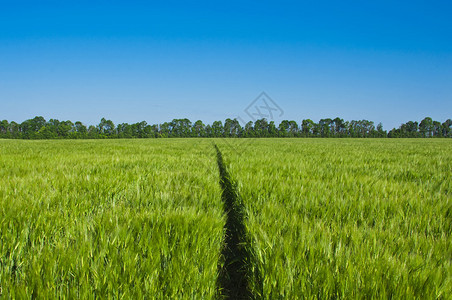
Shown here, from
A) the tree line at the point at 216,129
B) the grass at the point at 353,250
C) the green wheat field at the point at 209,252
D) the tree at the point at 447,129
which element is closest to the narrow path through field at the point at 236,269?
the green wheat field at the point at 209,252

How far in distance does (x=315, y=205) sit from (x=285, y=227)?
63 cm

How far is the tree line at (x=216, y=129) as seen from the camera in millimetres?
80688

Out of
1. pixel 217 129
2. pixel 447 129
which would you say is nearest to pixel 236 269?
pixel 217 129

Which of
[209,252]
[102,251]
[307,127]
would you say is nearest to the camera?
[102,251]

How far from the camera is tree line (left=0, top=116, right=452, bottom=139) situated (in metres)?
80.7

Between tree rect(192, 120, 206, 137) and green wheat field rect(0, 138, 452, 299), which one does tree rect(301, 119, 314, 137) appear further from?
green wheat field rect(0, 138, 452, 299)

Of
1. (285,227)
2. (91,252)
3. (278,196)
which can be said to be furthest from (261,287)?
(278,196)

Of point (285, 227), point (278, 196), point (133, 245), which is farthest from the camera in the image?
point (278, 196)

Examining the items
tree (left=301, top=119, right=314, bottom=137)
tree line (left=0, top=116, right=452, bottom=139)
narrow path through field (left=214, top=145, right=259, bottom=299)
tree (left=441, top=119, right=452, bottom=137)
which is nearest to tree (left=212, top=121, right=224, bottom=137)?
tree line (left=0, top=116, right=452, bottom=139)

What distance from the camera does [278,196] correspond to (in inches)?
93.1

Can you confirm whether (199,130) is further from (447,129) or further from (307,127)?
(447,129)

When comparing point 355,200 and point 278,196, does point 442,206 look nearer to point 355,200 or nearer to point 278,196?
point 355,200

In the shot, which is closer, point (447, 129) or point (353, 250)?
point (353, 250)

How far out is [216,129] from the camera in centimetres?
10150
